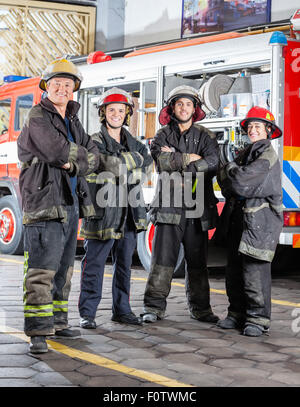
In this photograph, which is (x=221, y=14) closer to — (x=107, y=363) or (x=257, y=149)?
(x=257, y=149)

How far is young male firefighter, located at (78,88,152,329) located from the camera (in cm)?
498

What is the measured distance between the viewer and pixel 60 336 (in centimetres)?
460

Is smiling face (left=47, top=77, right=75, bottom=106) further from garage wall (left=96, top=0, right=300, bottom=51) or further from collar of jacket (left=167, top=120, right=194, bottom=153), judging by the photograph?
garage wall (left=96, top=0, right=300, bottom=51)

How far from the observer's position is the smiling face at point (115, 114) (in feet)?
16.6

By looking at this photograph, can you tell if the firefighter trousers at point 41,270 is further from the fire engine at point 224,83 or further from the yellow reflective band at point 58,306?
the fire engine at point 224,83

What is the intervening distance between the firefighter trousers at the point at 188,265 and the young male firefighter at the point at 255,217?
326 millimetres

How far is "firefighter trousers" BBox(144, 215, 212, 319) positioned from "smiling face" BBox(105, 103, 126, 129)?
96 cm

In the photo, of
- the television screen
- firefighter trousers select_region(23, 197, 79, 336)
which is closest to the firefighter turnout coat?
firefighter trousers select_region(23, 197, 79, 336)

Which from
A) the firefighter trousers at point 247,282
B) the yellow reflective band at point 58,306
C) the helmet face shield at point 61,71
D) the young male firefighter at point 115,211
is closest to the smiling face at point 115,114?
the young male firefighter at point 115,211

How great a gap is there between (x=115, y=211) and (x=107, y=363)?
57.0 inches

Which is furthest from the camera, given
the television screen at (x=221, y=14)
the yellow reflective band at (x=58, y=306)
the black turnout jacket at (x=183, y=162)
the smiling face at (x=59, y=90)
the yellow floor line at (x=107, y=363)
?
the television screen at (x=221, y=14)

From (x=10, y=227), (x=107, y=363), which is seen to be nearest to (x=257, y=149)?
(x=107, y=363)
